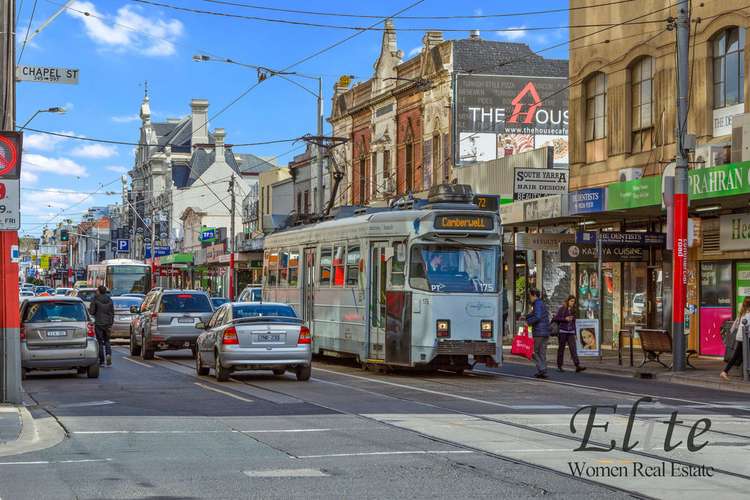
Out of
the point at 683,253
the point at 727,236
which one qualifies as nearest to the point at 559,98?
the point at 727,236

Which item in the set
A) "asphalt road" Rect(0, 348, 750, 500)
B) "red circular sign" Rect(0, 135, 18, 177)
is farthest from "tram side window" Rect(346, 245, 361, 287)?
"red circular sign" Rect(0, 135, 18, 177)

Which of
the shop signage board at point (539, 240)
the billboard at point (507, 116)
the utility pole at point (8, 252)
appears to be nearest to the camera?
the utility pole at point (8, 252)

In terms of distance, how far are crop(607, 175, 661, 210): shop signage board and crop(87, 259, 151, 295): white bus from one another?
1346 inches

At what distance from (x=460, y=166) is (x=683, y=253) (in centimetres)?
2177

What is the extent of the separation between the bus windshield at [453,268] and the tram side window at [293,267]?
766 cm

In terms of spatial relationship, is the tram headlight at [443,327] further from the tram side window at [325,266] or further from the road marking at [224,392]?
the tram side window at [325,266]

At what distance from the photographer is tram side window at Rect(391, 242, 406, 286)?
24.2 metres

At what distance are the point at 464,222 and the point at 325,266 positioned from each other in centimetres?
559

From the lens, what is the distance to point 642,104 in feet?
114

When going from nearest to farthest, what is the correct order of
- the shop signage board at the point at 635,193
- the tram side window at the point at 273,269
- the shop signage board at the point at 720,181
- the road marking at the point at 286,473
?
the road marking at the point at 286,473 < the shop signage board at the point at 720,181 < the shop signage board at the point at 635,193 < the tram side window at the point at 273,269

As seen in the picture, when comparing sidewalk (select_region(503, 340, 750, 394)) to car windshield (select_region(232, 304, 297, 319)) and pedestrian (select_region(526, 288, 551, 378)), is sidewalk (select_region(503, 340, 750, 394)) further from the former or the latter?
car windshield (select_region(232, 304, 297, 319))

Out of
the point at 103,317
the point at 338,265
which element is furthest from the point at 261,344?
the point at 103,317

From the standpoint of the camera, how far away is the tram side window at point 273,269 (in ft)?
110

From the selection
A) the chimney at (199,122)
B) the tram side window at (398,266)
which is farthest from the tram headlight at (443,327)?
the chimney at (199,122)
